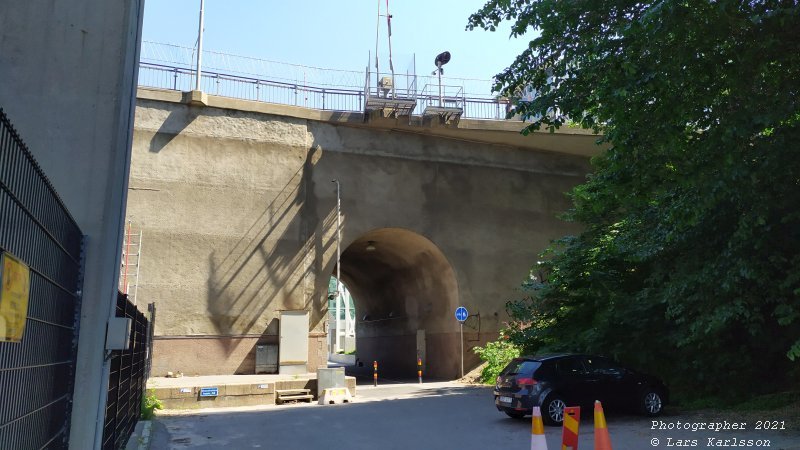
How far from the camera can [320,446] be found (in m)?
11.0

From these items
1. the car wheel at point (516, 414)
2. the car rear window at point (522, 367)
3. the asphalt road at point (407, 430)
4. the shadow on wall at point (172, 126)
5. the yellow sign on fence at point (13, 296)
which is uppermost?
the shadow on wall at point (172, 126)

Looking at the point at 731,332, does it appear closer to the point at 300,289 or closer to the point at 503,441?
the point at 503,441

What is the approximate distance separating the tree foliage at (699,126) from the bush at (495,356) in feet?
32.8

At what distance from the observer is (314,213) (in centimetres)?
2564

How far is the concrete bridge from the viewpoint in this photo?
2375 cm

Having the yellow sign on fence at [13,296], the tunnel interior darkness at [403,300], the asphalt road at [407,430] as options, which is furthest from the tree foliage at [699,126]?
the tunnel interior darkness at [403,300]

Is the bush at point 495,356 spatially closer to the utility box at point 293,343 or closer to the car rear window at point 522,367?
the utility box at point 293,343

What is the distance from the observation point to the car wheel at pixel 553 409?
12.6m

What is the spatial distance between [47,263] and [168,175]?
20.7 meters

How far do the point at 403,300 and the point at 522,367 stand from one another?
1999cm

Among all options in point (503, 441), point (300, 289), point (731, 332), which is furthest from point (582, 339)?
point (300, 289)

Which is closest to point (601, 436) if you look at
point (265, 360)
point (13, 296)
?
point (13, 296)

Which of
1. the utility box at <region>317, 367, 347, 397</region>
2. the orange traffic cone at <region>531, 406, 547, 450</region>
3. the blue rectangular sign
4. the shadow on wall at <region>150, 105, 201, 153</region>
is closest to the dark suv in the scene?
the orange traffic cone at <region>531, 406, 547, 450</region>

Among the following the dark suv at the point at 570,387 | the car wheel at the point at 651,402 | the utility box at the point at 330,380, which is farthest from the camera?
the utility box at the point at 330,380
